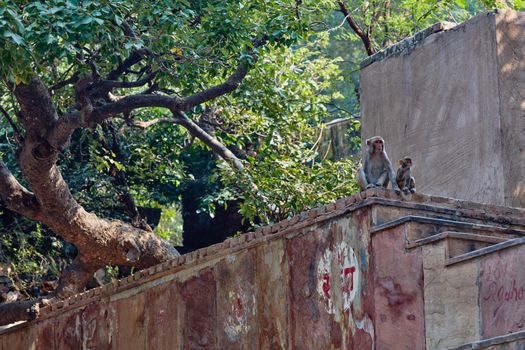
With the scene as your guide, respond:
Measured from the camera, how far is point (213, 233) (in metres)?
19.2

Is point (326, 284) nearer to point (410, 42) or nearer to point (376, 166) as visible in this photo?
point (376, 166)

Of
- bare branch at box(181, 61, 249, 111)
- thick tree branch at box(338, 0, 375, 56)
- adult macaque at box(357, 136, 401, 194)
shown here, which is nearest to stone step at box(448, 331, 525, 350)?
adult macaque at box(357, 136, 401, 194)

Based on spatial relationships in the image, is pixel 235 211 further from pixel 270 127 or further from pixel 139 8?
pixel 139 8

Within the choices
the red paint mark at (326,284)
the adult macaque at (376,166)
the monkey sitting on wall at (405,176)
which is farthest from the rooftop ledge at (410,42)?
the red paint mark at (326,284)

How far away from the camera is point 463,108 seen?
10.7 m

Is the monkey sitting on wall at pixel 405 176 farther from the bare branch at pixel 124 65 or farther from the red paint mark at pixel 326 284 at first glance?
the bare branch at pixel 124 65

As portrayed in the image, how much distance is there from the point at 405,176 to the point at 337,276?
3.59 ft

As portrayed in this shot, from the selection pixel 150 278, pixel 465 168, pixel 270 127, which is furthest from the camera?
pixel 270 127

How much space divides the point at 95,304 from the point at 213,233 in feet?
20.9

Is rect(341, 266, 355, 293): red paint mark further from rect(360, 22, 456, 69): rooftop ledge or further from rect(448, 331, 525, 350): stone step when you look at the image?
rect(360, 22, 456, 69): rooftop ledge

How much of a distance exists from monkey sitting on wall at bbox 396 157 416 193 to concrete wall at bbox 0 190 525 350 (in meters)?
0.53

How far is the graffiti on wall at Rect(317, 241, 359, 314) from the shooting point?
8.80 meters

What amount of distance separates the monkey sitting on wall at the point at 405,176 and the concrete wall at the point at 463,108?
1.21 metres

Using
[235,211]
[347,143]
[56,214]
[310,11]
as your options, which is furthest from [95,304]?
[347,143]
